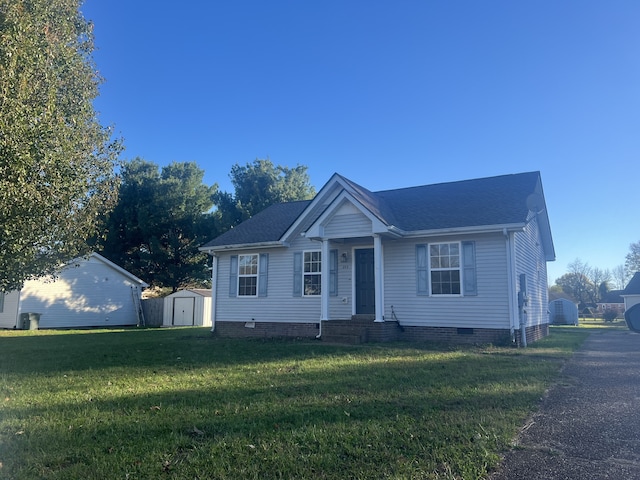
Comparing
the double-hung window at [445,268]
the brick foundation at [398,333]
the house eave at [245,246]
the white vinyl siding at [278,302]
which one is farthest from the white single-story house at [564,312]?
the house eave at [245,246]

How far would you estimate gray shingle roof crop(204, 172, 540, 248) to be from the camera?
497 inches

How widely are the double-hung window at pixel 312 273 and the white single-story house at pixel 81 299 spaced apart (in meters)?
14.3

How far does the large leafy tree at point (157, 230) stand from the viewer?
36719 millimetres

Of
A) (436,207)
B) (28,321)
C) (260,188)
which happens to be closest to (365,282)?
(436,207)

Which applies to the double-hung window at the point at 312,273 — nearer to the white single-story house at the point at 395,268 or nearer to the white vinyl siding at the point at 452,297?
the white single-story house at the point at 395,268

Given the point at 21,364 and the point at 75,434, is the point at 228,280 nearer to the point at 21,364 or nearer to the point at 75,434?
the point at 21,364

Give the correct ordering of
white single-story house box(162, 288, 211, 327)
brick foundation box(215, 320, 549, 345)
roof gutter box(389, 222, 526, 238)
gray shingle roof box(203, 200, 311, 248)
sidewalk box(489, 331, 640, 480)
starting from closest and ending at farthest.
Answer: sidewalk box(489, 331, 640, 480) < roof gutter box(389, 222, 526, 238) < brick foundation box(215, 320, 549, 345) < gray shingle roof box(203, 200, 311, 248) < white single-story house box(162, 288, 211, 327)

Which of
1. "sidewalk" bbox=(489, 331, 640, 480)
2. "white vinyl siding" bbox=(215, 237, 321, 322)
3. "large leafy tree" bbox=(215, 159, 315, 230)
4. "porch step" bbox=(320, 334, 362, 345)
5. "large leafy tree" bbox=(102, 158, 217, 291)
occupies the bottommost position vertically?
"sidewalk" bbox=(489, 331, 640, 480)

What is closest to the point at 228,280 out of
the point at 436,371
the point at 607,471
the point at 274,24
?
the point at 274,24

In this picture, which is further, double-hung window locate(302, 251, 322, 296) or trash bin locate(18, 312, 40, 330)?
trash bin locate(18, 312, 40, 330)

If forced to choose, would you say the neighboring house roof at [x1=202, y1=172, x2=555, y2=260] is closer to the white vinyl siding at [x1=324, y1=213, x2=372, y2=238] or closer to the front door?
the white vinyl siding at [x1=324, y1=213, x2=372, y2=238]

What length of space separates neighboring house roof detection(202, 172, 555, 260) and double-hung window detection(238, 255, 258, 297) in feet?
2.25

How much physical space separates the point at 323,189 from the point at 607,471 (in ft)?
38.2

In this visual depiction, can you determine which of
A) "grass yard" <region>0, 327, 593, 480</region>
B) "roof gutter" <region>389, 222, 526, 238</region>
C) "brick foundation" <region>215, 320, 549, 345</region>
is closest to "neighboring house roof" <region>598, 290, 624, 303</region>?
"brick foundation" <region>215, 320, 549, 345</region>
